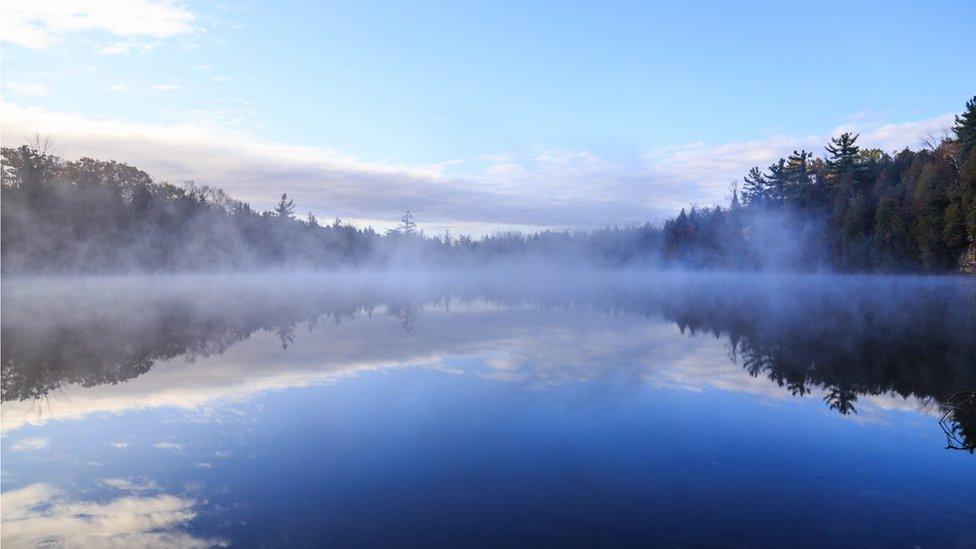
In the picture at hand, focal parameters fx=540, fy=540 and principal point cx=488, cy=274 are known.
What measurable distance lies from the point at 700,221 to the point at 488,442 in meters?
105

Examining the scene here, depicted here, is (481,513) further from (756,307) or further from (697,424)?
(756,307)

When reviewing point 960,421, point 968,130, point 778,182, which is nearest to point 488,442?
point 960,421

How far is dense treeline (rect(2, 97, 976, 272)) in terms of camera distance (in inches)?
1977

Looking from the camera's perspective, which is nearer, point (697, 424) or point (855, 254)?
point (697, 424)

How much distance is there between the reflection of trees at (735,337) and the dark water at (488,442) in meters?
0.14

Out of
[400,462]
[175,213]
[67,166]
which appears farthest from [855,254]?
[67,166]

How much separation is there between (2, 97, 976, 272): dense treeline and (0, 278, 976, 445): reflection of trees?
27789 millimetres

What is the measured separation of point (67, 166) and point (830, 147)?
323ft

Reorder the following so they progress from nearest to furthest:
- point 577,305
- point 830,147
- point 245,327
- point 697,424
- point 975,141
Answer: point 697,424, point 245,327, point 577,305, point 975,141, point 830,147

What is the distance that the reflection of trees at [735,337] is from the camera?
36.6ft

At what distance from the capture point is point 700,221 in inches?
4075

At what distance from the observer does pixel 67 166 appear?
67.2 metres

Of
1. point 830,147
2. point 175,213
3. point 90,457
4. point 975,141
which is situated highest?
point 830,147

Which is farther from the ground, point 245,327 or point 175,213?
point 175,213
